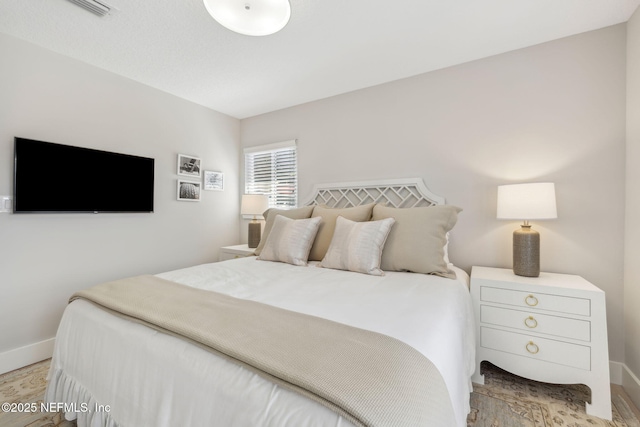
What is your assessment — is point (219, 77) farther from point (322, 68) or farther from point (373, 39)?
point (373, 39)

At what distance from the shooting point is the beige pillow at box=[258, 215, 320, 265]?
7.32 feet

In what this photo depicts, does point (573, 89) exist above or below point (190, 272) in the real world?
above

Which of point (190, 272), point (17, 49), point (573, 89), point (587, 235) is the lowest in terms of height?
point (190, 272)

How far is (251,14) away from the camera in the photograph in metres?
1.46

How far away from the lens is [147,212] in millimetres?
2881

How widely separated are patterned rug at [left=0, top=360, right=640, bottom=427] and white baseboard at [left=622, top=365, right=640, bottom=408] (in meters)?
0.07

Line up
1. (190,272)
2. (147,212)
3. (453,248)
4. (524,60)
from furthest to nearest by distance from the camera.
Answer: (147,212), (453,248), (524,60), (190,272)

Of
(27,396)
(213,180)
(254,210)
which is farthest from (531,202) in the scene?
(27,396)

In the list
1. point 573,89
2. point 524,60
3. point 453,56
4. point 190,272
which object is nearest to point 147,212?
point 190,272

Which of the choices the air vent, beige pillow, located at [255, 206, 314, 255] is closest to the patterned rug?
beige pillow, located at [255, 206, 314, 255]

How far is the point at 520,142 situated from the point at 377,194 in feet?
4.08

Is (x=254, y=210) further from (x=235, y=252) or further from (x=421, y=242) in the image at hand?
(x=421, y=242)

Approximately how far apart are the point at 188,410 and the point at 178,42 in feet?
7.93

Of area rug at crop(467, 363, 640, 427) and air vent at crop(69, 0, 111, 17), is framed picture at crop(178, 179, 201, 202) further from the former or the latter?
area rug at crop(467, 363, 640, 427)
